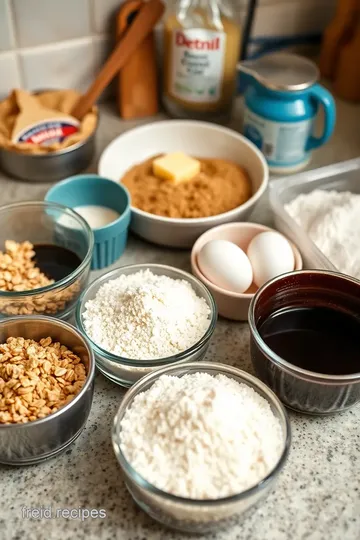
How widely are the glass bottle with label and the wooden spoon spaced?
4 centimetres

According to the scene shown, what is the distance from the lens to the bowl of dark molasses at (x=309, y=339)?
0.76 m

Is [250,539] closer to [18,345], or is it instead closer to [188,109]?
[18,345]

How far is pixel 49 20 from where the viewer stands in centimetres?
117

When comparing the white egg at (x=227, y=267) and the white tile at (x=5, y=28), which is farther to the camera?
the white tile at (x=5, y=28)

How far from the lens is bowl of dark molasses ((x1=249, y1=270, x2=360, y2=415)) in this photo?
759mm

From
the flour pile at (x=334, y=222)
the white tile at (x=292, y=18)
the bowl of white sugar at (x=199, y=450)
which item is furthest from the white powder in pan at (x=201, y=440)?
the white tile at (x=292, y=18)

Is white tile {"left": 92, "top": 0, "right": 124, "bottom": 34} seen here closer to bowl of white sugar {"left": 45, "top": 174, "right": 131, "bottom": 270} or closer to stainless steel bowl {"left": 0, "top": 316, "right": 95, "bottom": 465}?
bowl of white sugar {"left": 45, "top": 174, "right": 131, "bottom": 270}

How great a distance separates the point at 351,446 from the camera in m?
0.79

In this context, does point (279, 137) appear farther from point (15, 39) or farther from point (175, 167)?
point (15, 39)

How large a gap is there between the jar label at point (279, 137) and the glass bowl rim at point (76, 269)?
15.8 inches

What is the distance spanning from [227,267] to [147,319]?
0.15 m

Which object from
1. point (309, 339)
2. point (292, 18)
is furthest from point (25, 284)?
point (292, 18)

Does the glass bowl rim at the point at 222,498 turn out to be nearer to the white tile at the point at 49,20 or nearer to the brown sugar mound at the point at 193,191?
the brown sugar mound at the point at 193,191

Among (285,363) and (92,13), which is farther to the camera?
(92,13)
